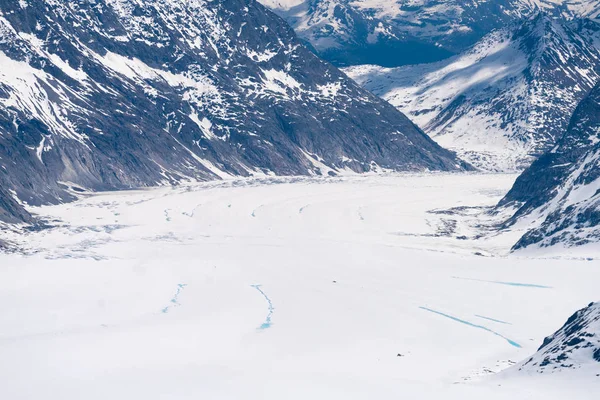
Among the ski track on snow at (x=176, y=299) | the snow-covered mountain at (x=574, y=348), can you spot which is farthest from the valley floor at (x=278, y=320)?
the snow-covered mountain at (x=574, y=348)

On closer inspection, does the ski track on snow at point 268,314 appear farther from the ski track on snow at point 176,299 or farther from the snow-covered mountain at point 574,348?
the snow-covered mountain at point 574,348

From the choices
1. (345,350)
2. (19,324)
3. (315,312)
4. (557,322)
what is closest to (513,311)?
(557,322)

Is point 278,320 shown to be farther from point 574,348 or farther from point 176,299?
point 574,348

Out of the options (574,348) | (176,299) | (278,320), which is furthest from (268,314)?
(574,348)

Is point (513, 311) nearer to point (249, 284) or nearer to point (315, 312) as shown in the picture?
point (315, 312)

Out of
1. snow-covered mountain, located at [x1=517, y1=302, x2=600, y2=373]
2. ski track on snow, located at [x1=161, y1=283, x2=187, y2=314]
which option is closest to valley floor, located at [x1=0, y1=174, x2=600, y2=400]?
ski track on snow, located at [x1=161, y1=283, x2=187, y2=314]

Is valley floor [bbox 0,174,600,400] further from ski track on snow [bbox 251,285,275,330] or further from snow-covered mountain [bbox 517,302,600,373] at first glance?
snow-covered mountain [bbox 517,302,600,373]
